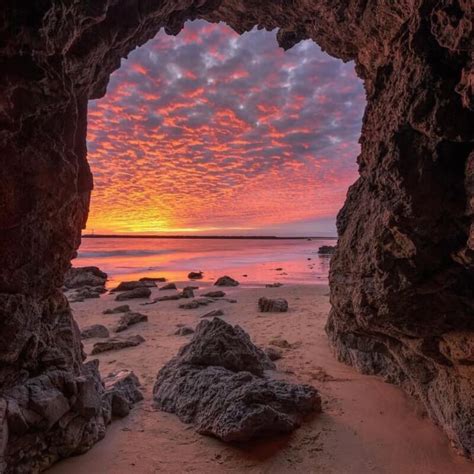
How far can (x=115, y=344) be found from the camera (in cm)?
834

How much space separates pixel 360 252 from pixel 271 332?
5784mm

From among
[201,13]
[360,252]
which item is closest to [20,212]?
[360,252]

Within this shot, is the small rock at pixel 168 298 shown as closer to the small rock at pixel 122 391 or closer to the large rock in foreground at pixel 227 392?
the small rock at pixel 122 391

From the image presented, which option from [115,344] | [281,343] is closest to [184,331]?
[115,344]

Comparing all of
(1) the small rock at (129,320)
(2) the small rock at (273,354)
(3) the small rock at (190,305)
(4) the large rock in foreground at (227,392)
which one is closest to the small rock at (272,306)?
(3) the small rock at (190,305)

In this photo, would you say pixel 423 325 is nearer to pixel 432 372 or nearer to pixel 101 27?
pixel 432 372

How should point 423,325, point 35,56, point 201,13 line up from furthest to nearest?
point 201,13, point 423,325, point 35,56

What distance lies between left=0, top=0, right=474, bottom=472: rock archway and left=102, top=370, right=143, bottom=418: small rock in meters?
0.32

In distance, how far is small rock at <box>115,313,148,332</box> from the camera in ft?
33.4

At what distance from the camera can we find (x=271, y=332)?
9609 millimetres

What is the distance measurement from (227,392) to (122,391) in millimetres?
1906

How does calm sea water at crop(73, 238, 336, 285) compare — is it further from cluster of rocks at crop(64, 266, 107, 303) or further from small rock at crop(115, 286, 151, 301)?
small rock at crop(115, 286, 151, 301)

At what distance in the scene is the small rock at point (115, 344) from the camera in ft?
26.7

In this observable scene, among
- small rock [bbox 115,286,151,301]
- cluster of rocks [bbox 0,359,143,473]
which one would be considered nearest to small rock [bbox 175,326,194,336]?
cluster of rocks [bbox 0,359,143,473]
